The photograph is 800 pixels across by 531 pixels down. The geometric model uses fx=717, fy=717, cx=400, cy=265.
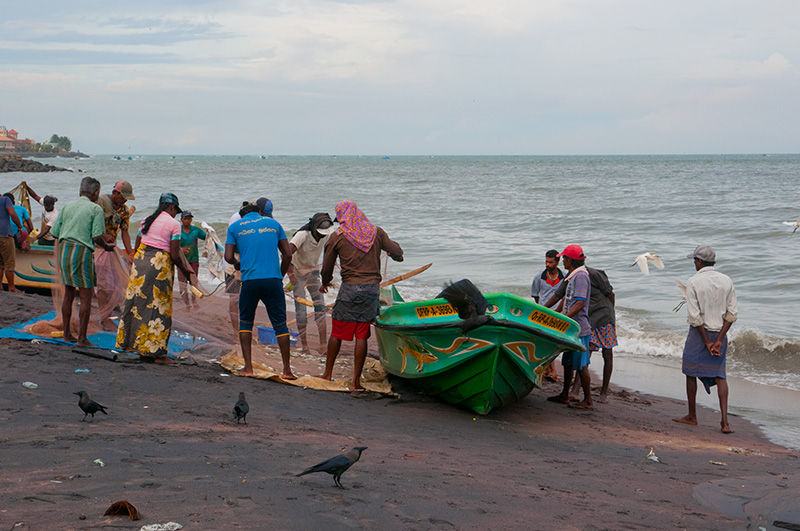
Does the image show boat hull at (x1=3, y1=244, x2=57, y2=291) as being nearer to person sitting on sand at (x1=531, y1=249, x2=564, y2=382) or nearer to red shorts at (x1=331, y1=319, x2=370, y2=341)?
red shorts at (x1=331, y1=319, x2=370, y2=341)

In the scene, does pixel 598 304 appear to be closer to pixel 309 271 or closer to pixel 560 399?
pixel 560 399

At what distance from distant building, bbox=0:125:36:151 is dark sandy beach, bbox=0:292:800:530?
13142 cm

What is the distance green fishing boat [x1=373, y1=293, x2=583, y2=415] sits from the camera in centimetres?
633

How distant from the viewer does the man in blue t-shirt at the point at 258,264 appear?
6.73 meters

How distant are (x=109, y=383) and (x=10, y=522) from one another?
291cm

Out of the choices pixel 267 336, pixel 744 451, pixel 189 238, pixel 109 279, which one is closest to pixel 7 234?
pixel 189 238

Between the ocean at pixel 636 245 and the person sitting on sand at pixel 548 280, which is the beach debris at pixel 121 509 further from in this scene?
the ocean at pixel 636 245

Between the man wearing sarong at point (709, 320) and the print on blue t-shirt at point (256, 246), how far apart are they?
393 centimetres

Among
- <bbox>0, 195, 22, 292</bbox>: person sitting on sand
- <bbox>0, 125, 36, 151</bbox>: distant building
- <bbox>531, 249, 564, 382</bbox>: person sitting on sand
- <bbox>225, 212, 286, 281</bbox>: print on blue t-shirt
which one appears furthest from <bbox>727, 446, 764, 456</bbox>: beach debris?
<bbox>0, 125, 36, 151</bbox>: distant building

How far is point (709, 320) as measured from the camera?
22.5ft

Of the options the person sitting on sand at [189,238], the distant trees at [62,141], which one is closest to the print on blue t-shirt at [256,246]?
the person sitting on sand at [189,238]

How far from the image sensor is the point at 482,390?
660cm

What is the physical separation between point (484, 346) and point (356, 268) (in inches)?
56.1

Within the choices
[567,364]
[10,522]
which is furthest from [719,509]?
[10,522]
